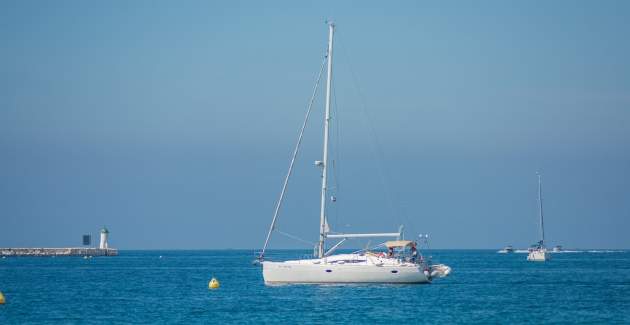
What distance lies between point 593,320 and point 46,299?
34696 mm

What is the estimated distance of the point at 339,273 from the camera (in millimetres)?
67938

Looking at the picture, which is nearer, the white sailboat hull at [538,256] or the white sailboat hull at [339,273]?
the white sailboat hull at [339,273]

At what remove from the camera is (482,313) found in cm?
5712

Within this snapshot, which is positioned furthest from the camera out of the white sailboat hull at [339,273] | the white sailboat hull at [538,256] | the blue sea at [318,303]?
the white sailboat hull at [538,256]

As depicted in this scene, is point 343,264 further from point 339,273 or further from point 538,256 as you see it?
point 538,256

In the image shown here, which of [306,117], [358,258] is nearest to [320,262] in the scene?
[358,258]

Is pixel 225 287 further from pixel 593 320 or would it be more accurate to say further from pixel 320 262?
pixel 593 320

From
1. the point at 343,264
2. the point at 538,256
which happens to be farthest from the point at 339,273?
the point at 538,256

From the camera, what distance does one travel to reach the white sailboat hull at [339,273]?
2665 inches

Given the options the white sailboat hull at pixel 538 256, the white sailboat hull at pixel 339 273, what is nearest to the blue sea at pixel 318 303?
the white sailboat hull at pixel 339 273

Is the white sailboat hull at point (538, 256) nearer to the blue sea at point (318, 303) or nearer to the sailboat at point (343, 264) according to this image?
the blue sea at point (318, 303)

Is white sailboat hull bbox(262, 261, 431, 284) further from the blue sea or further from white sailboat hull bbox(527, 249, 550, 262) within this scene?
white sailboat hull bbox(527, 249, 550, 262)

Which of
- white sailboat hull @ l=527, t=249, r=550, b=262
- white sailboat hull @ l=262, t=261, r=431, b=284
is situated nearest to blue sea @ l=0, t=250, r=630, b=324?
white sailboat hull @ l=262, t=261, r=431, b=284

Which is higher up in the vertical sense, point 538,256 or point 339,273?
point 339,273
